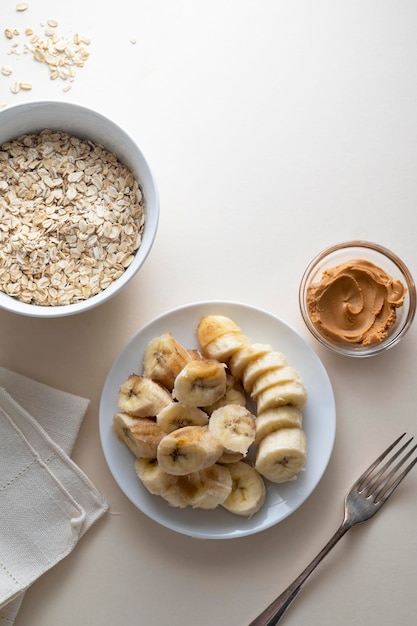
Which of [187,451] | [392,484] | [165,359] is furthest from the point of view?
[392,484]

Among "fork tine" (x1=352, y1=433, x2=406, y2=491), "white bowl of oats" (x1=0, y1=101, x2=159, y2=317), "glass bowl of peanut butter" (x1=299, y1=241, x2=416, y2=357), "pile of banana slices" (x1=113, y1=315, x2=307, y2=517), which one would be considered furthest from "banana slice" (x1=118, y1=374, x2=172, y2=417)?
"fork tine" (x1=352, y1=433, x2=406, y2=491)

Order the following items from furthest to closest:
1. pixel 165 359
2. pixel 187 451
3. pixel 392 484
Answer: pixel 392 484
pixel 165 359
pixel 187 451

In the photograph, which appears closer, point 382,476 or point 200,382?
point 200,382

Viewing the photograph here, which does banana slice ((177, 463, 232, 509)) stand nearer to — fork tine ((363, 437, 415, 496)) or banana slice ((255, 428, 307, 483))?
banana slice ((255, 428, 307, 483))

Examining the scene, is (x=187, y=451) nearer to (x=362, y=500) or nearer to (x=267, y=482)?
(x=267, y=482)

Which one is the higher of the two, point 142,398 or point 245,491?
point 142,398

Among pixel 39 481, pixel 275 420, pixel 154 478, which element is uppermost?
pixel 275 420

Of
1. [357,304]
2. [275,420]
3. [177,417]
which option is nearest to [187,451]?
[177,417]
